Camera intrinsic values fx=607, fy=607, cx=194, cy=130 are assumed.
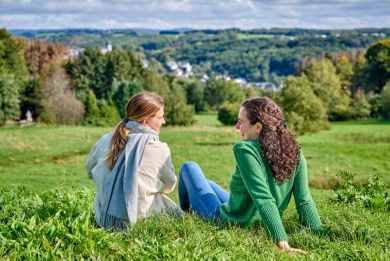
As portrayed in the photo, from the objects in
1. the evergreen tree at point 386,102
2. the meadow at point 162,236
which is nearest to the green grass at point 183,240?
the meadow at point 162,236

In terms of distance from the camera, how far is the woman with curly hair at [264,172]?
232 inches

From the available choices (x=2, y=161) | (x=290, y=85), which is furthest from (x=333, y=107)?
(x=2, y=161)

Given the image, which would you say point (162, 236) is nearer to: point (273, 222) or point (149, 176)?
point (273, 222)

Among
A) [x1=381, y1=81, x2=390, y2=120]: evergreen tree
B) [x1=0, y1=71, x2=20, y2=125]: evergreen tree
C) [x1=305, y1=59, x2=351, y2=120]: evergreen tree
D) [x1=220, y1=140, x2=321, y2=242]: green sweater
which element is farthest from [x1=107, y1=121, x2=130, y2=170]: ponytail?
[x1=305, y1=59, x2=351, y2=120]: evergreen tree

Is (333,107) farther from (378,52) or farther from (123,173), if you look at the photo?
(123,173)

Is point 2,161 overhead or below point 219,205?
below

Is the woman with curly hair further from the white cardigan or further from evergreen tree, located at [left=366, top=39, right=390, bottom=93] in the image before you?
evergreen tree, located at [left=366, top=39, right=390, bottom=93]

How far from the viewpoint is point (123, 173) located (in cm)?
657

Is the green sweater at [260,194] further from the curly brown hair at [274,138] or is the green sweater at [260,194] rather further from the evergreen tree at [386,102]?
the evergreen tree at [386,102]

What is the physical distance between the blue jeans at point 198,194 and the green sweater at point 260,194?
32 centimetres

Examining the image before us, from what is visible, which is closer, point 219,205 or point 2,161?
point 219,205

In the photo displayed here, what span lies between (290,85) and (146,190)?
4342cm

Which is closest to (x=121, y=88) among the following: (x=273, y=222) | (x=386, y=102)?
(x=386, y=102)

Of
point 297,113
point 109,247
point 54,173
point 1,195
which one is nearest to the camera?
point 109,247
